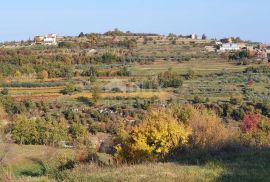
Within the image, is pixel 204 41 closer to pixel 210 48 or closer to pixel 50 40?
pixel 210 48

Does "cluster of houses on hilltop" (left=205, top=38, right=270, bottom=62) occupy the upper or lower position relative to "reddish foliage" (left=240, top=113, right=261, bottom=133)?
upper

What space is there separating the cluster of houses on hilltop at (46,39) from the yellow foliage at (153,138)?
3448 inches

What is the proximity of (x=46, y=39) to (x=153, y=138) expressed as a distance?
3801 inches

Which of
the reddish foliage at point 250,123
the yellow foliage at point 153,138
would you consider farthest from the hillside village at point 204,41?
the yellow foliage at point 153,138

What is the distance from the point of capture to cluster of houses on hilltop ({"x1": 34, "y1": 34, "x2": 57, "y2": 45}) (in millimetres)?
109625

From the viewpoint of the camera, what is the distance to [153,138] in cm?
2144

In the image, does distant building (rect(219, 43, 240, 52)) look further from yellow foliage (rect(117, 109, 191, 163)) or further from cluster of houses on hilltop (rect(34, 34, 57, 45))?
yellow foliage (rect(117, 109, 191, 163))

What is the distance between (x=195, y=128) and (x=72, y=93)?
38865 mm

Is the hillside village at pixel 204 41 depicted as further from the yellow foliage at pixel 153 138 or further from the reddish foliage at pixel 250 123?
the yellow foliage at pixel 153 138

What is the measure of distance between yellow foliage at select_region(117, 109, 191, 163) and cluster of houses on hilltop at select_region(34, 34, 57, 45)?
87571 mm

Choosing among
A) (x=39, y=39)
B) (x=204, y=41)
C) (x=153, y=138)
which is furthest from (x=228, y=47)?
(x=153, y=138)

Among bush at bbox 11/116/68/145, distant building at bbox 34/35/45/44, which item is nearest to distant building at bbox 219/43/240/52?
distant building at bbox 34/35/45/44

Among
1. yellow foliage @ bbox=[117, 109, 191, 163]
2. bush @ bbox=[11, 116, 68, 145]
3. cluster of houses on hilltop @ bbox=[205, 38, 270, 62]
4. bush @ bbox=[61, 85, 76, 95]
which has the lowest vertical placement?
bush @ bbox=[61, 85, 76, 95]

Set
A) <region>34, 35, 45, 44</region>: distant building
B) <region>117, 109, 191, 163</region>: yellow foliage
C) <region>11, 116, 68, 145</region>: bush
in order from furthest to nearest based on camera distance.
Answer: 1. <region>34, 35, 45, 44</region>: distant building
2. <region>11, 116, 68, 145</region>: bush
3. <region>117, 109, 191, 163</region>: yellow foliage
